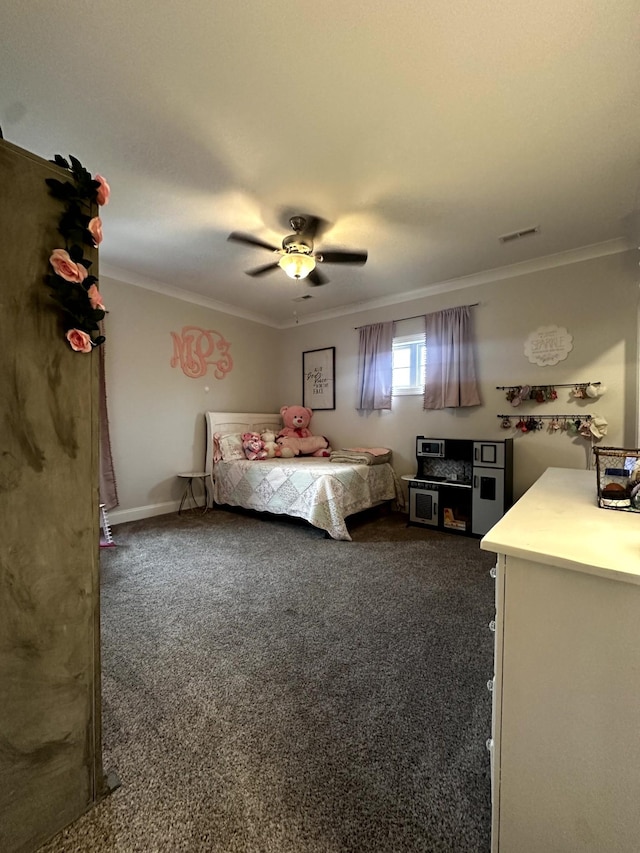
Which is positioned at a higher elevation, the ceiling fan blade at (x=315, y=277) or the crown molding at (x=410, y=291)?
the crown molding at (x=410, y=291)

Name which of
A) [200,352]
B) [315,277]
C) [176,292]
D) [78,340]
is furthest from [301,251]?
[200,352]

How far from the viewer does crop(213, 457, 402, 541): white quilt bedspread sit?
10.7 feet

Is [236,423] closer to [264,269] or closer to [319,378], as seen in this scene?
[319,378]

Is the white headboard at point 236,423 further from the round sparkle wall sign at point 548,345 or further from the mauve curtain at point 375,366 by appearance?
the round sparkle wall sign at point 548,345

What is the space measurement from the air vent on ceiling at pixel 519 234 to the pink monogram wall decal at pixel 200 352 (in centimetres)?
337

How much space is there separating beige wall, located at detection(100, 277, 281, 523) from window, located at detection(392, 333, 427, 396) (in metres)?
2.21

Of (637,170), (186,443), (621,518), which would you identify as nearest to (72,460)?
(621,518)

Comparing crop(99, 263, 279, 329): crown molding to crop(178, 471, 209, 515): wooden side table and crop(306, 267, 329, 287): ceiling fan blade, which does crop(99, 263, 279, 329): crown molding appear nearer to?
crop(306, 267, 329, 287): ceiling fan blade

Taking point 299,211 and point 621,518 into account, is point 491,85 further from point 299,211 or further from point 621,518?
point 621,518

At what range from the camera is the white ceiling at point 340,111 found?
1.36 meters

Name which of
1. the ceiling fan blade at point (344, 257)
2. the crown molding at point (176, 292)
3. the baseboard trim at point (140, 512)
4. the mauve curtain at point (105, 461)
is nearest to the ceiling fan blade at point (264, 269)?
the ceiling fan blade at point (344, 257)

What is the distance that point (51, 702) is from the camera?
90 cm

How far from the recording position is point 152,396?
13.1 feet

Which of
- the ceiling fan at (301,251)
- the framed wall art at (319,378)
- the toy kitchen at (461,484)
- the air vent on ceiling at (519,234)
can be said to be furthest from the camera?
the framed wall art at (319,378)
